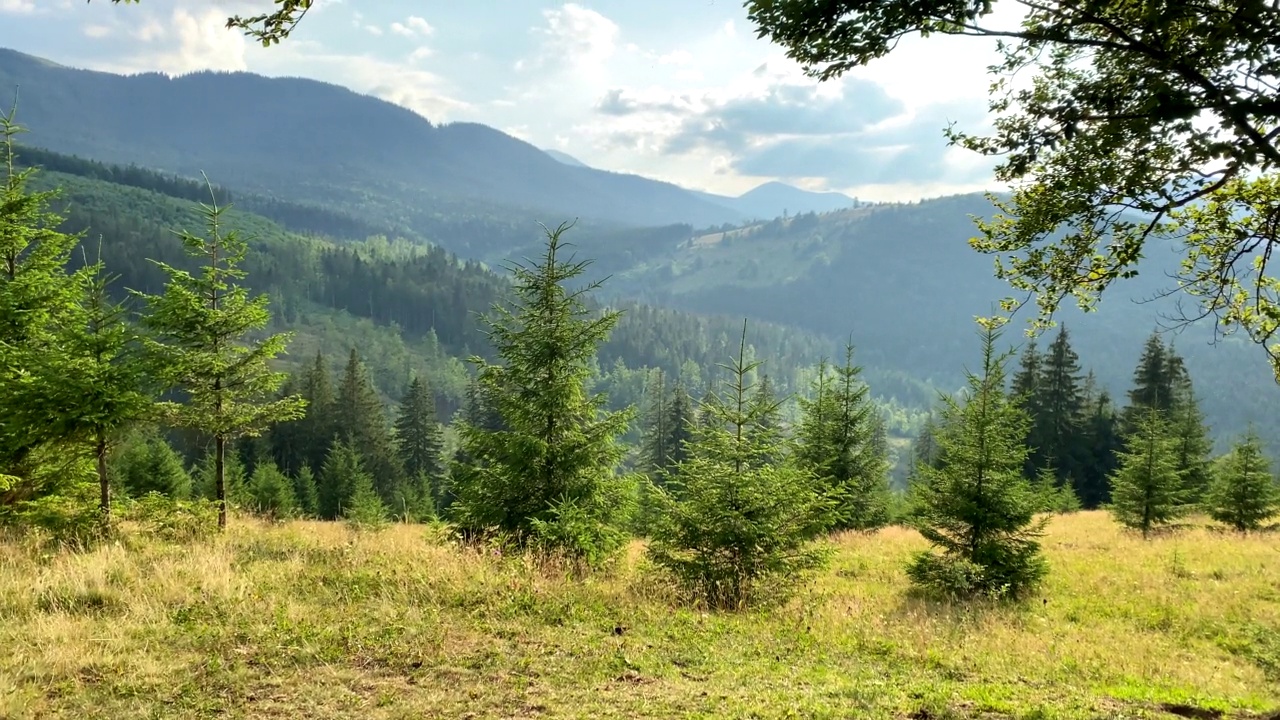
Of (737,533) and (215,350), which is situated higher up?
(215,350)

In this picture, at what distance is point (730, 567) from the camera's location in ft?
31.7

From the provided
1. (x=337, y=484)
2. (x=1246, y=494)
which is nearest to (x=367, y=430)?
(x=337, y=484)

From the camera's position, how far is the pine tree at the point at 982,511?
1217 centimetres

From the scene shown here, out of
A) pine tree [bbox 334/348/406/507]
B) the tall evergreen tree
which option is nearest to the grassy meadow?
the tall evergreen tree

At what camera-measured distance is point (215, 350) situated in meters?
12.6

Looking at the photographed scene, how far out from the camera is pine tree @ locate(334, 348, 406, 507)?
60.6 m

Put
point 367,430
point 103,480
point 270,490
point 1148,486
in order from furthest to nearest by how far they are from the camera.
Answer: point 367,430, point 270,490, point 1148,486, point 103,480

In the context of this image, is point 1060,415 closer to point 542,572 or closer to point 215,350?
point 542,572

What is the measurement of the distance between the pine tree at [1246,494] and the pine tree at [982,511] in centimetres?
1722

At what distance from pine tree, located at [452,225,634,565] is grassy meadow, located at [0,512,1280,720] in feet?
5.49

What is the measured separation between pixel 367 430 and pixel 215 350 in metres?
52.9

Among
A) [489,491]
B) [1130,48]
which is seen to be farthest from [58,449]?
[1130,48]

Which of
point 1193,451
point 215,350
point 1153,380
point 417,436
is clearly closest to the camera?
point 215,350

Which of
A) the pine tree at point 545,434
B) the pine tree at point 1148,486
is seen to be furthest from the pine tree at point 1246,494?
the pine tree at point 545,434
